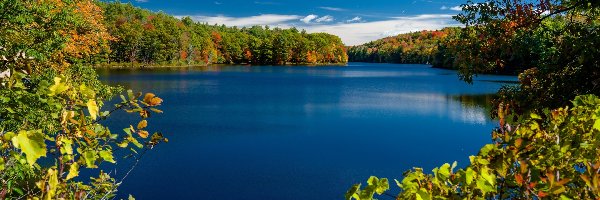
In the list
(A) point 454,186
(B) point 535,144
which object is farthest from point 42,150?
(B) point 535,144

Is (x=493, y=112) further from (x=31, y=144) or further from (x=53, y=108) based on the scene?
(x=31, y=144)

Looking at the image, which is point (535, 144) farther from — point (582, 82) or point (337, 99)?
point (337, 99)

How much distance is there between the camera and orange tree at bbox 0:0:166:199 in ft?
8.57

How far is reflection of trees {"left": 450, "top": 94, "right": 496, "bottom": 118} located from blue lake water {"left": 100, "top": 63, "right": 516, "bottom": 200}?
0.25 ft

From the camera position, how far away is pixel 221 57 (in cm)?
11944

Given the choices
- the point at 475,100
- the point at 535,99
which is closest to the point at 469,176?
the point at 535,99

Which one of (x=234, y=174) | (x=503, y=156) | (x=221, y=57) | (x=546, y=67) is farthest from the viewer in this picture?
(x=221, y=57)

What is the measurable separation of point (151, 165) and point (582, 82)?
43.5ft

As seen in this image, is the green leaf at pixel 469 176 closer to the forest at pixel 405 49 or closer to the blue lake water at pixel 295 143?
the blue lake water at pixel 295 143

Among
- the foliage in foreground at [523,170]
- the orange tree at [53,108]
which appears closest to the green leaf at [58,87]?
the orange tree at [53,108]

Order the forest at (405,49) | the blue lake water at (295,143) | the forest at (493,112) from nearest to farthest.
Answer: the forest at (493,112) < the blue lake water at (295,143) < the forest at (405,49)

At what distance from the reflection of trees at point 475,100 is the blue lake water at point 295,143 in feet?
0.25

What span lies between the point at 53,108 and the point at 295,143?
16.6 m

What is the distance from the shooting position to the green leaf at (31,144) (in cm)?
171
